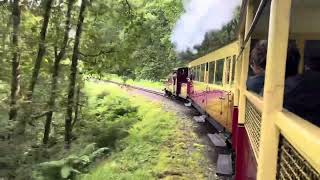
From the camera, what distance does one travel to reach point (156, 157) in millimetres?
10953

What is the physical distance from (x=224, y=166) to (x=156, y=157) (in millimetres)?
2384

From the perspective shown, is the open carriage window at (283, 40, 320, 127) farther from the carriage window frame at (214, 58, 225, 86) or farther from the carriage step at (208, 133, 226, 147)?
the carriage step at (208, 133, 226, 147)

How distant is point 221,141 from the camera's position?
473 inches

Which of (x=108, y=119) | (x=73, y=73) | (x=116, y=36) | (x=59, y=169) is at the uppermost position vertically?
(x=116, y=36)

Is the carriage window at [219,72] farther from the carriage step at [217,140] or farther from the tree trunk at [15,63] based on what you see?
the tree trunk at [15,63]

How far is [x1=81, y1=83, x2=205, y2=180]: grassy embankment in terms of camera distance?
30.8 feet

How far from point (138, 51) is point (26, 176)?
10.5 metres

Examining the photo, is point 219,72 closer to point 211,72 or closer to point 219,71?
point 219,71

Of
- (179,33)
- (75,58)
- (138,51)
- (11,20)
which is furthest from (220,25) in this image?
(11,20)

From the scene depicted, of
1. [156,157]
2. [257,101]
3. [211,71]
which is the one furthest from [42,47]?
[257,101]

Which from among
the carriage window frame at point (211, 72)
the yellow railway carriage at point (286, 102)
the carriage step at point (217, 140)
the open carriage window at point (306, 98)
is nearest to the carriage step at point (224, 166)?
the carriage step at point (217, 140)

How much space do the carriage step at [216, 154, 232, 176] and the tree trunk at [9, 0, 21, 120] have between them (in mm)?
6063

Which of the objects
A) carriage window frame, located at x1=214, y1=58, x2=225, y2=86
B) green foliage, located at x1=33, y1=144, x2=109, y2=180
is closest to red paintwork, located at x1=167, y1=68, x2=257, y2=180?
carriage window frame, located at x1=214, y1=58, x2=225, y2=86

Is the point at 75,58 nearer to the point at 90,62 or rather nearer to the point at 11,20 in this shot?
the point at 90,62
